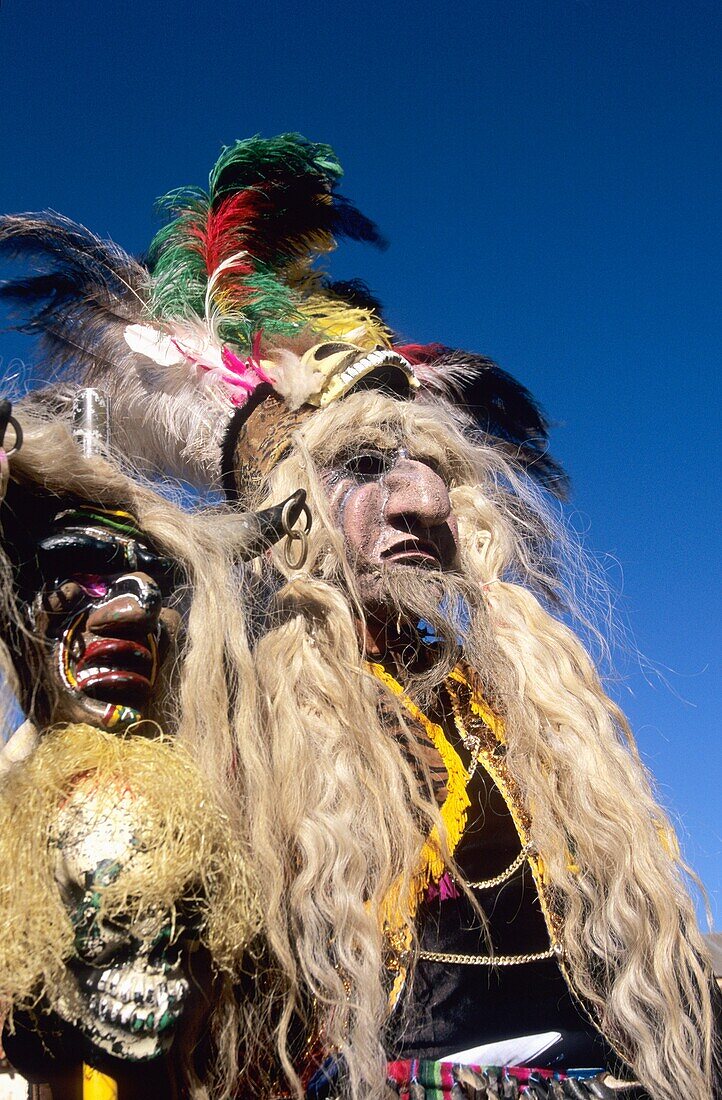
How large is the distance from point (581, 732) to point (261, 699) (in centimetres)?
73

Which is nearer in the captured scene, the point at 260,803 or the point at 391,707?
the point at 260,803

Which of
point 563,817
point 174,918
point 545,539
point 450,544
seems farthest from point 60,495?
point 545,539

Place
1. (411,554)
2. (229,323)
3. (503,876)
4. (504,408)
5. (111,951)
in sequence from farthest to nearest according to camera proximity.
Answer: (504,408)
(229,323)
(411,554)
(503,876)
(111,951)

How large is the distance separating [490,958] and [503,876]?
0.17 m

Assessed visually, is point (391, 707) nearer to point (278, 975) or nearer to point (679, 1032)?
point (278, 975)

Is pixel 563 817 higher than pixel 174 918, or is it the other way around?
pixel 563 817

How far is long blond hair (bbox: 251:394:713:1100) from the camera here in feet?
5.98

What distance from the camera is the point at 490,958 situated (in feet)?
6.68

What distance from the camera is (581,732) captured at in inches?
90.6

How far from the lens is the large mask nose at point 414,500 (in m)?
2.28

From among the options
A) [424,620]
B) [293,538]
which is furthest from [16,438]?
[424,620]

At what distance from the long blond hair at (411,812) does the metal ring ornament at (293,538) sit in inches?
2.9

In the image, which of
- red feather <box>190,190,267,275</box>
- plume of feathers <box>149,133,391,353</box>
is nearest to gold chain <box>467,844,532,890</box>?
plume of feathers <box>149,133,391,353</box>

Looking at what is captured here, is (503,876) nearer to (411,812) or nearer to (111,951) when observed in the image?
(411,812)
